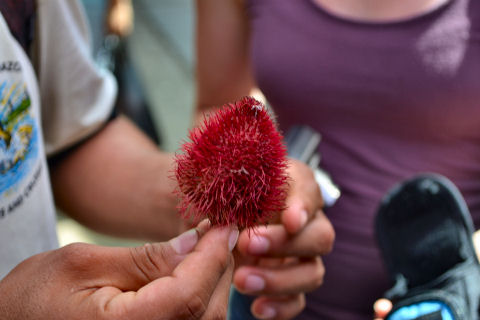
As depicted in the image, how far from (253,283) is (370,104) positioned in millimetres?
335

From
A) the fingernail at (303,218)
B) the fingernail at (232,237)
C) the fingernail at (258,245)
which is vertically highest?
the fingernail at (232,237)

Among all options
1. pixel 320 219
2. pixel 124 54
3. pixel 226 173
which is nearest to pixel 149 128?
pixel 124 54

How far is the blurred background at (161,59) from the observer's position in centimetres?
192

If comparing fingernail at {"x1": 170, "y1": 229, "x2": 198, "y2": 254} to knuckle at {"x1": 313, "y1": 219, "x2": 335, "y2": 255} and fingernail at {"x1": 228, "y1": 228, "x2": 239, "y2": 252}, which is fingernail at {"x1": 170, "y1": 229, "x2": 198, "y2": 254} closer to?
fingernail at {"x1": 228, "y1": 228, "x2": 239, "y2": 252}

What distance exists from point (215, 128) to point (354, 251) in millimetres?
373

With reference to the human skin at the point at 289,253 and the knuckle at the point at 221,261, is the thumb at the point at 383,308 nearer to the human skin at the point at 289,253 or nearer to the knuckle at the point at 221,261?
the human skin at the point at 289,253

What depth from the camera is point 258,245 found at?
0.52 meters

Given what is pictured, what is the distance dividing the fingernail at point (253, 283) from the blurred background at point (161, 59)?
3.61ft

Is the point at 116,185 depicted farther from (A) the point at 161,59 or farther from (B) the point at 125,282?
(A) the point at 161,59

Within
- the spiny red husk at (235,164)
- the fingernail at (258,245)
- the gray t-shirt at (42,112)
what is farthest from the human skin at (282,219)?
the gray t-shirt at (42,112)

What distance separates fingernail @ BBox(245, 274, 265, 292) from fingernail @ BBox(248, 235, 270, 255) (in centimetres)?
5

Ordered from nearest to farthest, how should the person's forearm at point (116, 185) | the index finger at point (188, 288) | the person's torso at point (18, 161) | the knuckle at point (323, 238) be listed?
1. the index finger at point (188, 288)
2. the person's torso at point (18, 161)
3. the knuckle at point (323, 238)
4. the person's forearm at point (116, 185)

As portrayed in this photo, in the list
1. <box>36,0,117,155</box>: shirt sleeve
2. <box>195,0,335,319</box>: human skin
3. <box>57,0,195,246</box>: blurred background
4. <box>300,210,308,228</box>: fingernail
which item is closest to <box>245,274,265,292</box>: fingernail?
<box>195,0,335,319</box>: human skin

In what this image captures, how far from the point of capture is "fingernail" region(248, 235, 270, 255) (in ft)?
1.72
